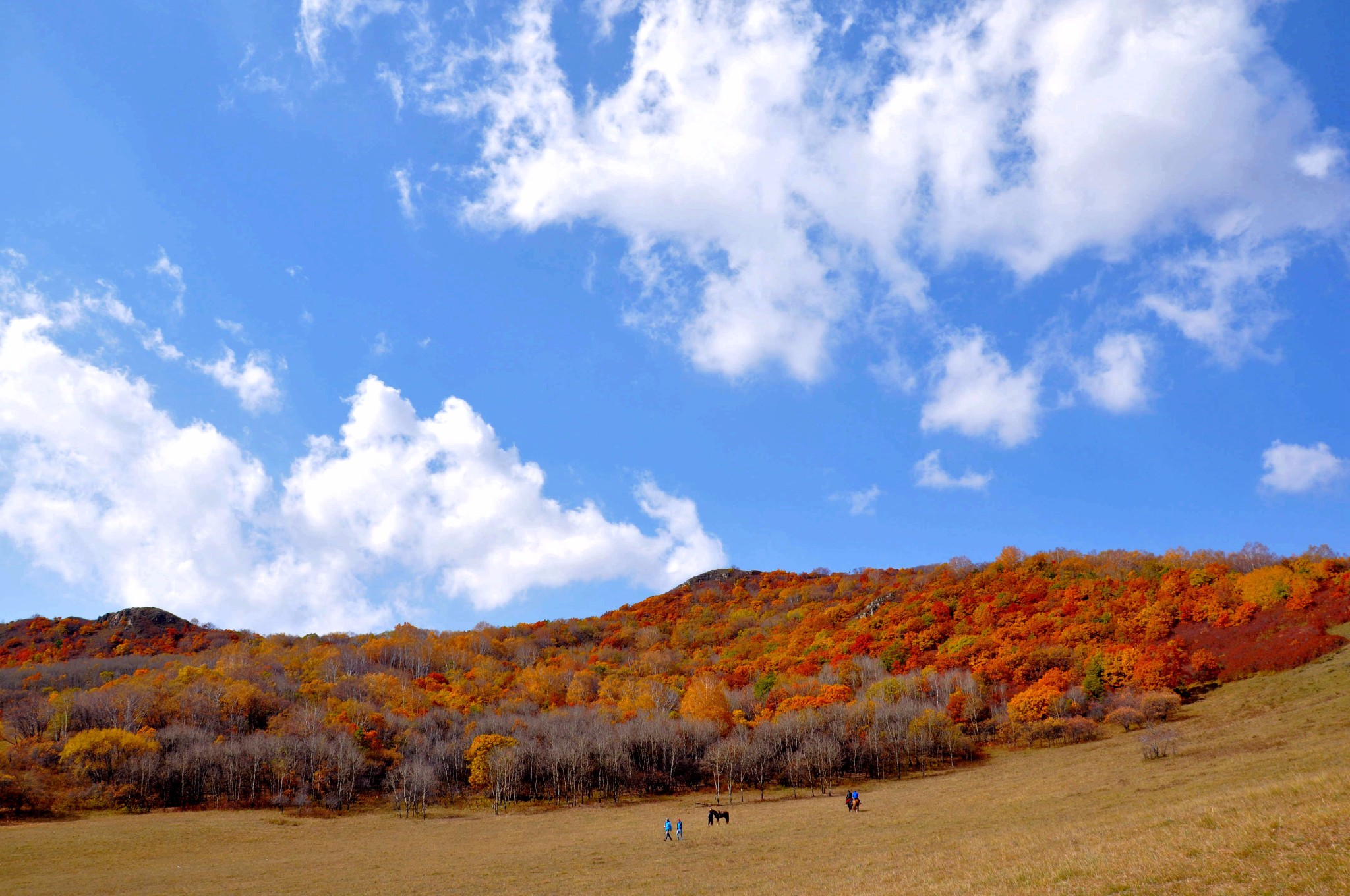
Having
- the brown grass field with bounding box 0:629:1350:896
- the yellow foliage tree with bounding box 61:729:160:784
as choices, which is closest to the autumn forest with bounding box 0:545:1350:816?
the yellow foliage tree with bounding box 61:729:160:784

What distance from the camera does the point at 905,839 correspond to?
144 feet

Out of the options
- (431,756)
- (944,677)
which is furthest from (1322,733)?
(431,756)

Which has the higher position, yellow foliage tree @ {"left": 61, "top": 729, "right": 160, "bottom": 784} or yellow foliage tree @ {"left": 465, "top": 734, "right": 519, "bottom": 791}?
yellow foliage tree @ {"left": 61, "top": 729, "right": 160, "bottom": 784}

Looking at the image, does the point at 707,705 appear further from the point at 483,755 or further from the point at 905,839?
the point at 905,839

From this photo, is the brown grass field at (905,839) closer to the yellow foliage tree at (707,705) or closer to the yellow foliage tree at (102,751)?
the yellow foliage tree at (102,751)

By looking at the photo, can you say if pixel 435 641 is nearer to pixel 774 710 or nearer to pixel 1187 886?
pixel 774 710

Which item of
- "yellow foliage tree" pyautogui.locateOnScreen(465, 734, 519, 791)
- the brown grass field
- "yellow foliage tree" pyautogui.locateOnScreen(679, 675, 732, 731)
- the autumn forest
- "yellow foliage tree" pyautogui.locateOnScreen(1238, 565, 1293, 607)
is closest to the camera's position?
the brown grass field

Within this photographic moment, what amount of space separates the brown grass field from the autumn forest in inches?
392

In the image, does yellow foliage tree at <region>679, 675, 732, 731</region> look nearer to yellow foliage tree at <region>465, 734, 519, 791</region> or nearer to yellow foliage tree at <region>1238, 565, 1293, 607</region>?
yellow foliage tree at <region>465, 734, 519, 791</region>

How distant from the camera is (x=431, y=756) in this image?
4316 inches

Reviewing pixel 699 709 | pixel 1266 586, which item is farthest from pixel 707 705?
pixel 1266 586

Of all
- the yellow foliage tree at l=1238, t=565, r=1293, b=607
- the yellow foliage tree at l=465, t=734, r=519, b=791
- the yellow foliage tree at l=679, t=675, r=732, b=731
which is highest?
the yellow foliage tree at l=1238, t=565, r=1293, b=607

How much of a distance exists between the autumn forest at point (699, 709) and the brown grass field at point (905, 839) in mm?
9952

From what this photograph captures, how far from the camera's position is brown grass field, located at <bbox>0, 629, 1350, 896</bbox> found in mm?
23922
